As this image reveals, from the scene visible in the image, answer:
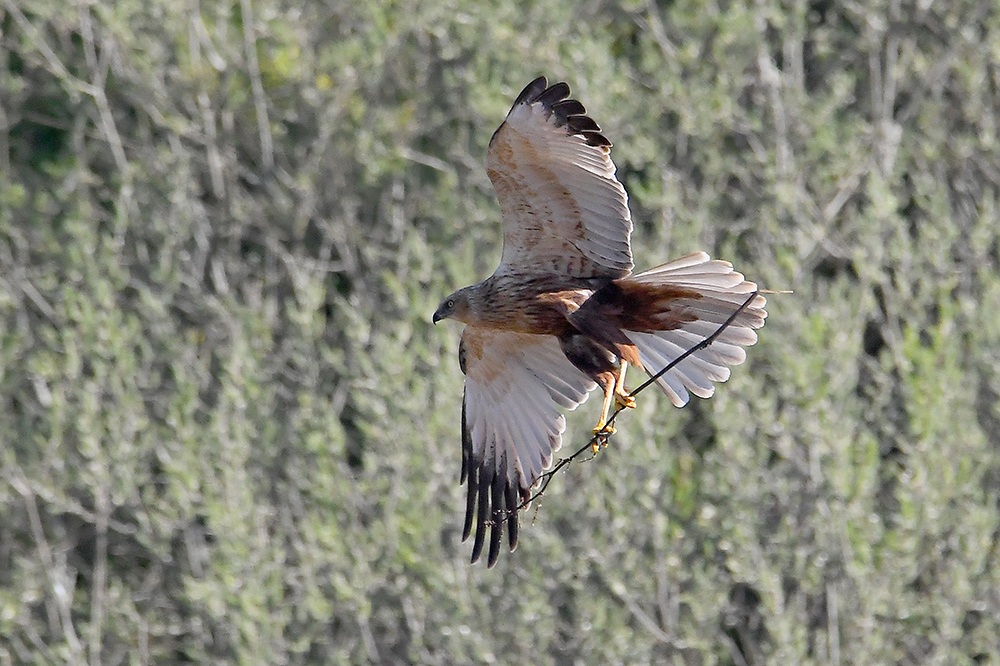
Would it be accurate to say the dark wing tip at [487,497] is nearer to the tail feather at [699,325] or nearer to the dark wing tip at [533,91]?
the tail feather at [699,325]

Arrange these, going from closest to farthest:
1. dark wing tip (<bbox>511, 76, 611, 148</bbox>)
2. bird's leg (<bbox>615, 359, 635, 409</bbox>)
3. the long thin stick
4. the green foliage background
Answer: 1. the long thin stick
2. dark wing tip (<bbox>511, 76, 611, 148</bbox>)
3. bird's leg (<bbox>615, 359, 635, 409</bbox>)
4. the green foliage background

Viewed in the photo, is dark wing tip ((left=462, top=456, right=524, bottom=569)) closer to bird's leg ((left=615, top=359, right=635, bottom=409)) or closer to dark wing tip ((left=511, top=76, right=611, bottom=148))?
bird's leg ((left=615, top=359, right=635, bottom=409))

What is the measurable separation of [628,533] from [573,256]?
95.2 inches

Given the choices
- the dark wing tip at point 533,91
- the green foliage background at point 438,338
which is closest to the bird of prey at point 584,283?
the dark wing tip at point 533,91

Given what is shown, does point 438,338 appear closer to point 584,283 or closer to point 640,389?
point 584,283

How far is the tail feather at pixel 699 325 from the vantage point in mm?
4984

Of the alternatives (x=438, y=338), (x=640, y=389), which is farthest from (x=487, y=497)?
(x=438, y=338)

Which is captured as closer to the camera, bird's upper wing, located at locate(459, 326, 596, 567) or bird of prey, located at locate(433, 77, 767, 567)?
bird of prey, located at locate(433, 77, 767, 567)

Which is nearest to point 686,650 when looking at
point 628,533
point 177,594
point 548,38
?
point 628,533

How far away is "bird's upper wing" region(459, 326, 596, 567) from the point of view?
5.91 metres

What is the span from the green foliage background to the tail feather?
1.75 metres

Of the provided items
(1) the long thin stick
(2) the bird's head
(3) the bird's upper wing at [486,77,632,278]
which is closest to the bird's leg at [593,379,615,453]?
(1) the long thin stick

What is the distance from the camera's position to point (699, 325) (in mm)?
5316

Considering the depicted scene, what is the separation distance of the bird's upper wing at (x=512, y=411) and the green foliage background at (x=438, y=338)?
134 centimetres
